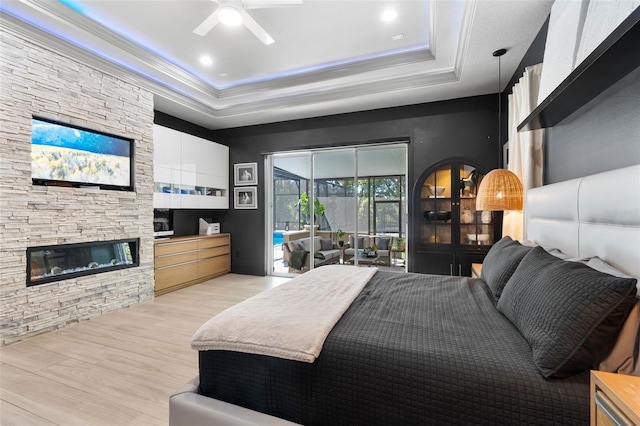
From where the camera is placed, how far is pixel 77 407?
1762mm

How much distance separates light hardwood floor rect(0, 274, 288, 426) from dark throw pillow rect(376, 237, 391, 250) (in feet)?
8.99

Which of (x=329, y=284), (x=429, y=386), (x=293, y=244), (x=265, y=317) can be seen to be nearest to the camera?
(x=429, y=386)

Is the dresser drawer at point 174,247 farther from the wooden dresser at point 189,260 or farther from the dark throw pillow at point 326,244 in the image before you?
the dark throw pillow at point 326,244

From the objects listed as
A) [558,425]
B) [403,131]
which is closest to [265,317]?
[558,425]

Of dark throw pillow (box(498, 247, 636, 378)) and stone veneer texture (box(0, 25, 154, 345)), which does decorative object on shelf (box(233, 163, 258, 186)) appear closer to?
stone veneer texture (box(0, 25, 154, 345))

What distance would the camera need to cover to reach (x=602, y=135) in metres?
1.58

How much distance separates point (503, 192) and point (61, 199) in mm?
4345

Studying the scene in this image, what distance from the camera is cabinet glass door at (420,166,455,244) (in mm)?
3998

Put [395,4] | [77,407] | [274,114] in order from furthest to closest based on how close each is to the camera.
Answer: [274,114], [395,4], [77,407]

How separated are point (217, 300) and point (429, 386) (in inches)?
133

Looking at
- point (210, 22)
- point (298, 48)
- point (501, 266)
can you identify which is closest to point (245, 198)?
point (298, 48)

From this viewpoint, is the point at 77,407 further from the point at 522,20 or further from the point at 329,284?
the point at 522,20

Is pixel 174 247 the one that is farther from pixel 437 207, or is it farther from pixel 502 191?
pixel 502 191

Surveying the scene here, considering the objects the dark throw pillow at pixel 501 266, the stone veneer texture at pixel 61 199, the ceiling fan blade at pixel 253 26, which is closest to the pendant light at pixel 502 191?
the dark throw pillow at pixel 501 266
